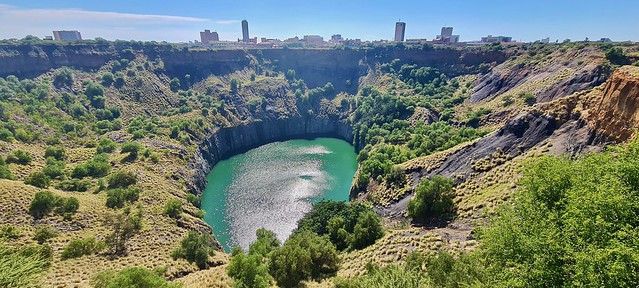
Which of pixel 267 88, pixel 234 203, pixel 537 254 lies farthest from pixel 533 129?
pixel 267 88

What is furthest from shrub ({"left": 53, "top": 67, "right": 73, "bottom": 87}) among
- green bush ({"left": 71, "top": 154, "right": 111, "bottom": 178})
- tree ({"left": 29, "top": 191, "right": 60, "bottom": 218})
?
tree ({"left": 29, "top": 191, "right": 60, "bottom": 218})

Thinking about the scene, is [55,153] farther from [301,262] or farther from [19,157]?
[301,262]

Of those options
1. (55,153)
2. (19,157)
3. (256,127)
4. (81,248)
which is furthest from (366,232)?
(256,127)

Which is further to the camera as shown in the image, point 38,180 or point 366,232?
point 38,180

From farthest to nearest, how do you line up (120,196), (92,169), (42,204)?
(92,169)
(120,196)
(42,204)

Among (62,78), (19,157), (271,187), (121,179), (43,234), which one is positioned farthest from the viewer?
(62,78)

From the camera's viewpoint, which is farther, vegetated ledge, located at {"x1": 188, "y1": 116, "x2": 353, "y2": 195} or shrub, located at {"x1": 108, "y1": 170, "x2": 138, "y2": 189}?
vegetated ledge, located at {"x1": 188, "y1": 116, "x2": 353, "y2": 195}

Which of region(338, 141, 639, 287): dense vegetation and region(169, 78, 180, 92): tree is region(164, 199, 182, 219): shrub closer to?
Result: region(338, 141, 639, 287): dense vegetation
